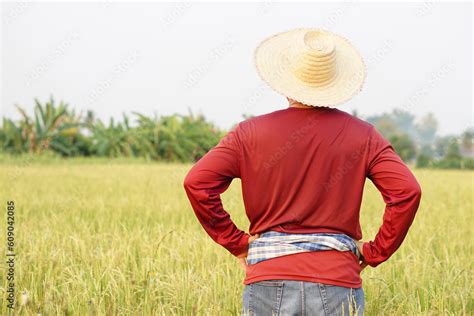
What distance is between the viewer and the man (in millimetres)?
2105

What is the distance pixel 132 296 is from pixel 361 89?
155 centimetres

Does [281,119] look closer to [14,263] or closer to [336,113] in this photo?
[336,113]

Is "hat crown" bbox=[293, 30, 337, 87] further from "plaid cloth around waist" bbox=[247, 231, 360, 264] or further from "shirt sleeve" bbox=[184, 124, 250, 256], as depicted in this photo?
"plaid cloth around waist" bbox=[247, 231, 360, 264]

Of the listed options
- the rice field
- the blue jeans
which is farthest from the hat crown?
the rice field

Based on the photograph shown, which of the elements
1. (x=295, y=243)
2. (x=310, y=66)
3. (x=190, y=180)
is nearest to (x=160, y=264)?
(x=190, y=180)

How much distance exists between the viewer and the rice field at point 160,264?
3.03 metres

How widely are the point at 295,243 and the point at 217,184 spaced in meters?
0.35

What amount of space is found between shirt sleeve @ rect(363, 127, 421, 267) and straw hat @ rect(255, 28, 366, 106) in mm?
223

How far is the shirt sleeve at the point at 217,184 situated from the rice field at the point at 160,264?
519 millimetres

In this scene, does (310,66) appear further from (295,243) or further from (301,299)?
(301,299)

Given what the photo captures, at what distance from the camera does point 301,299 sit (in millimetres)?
2080

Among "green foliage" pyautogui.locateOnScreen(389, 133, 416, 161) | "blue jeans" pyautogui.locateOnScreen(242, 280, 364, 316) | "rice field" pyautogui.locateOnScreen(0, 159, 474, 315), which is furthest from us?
"green foliage" pyautogui.locateOnScreen(389, 133, 416, 161)

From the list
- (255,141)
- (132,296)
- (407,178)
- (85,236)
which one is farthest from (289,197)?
(85,236)

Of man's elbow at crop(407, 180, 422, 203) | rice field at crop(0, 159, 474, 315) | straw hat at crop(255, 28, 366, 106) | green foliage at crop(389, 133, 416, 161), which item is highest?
green foliage at crop(389, 133, 416, 161)
